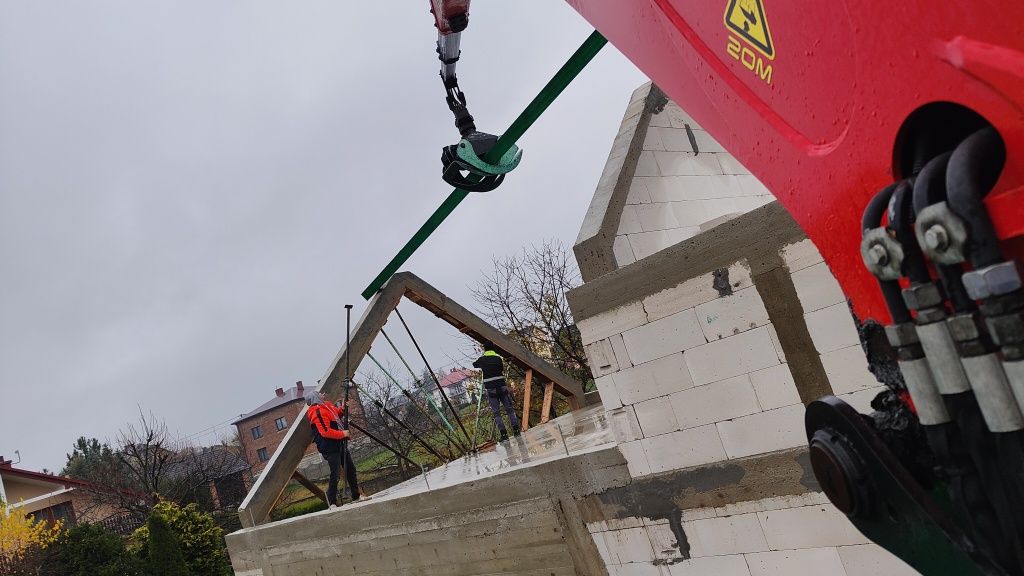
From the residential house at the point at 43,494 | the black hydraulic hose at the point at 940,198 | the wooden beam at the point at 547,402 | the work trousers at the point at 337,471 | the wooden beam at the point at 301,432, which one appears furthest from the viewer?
the residential house at the point at 43,494

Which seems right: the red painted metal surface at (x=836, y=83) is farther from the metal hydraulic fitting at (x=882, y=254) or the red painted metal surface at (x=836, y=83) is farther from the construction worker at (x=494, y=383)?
the construction worker at (x=494, y=383)

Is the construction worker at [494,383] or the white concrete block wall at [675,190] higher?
Answer: the white concrete block wall at [675,190]

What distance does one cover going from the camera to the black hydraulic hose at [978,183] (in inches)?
46.4

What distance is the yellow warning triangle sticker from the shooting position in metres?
1.58

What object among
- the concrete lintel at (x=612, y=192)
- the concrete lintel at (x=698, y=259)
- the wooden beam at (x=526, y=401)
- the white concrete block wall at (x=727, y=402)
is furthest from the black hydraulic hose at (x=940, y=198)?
the wooden beam at (x=526, y=401)

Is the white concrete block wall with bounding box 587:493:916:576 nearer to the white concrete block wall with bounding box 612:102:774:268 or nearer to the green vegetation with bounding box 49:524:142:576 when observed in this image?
the white concrete block wall with bounding box 612:102:774:268

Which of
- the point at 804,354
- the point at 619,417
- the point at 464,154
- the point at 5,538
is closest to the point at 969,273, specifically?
the point at 804,354

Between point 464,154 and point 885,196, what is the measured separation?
11.5 feet

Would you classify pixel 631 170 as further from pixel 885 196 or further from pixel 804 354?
pixel 885 196

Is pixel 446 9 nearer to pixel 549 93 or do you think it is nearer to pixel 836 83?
pixel 549 93

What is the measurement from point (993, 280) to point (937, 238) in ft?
0.38

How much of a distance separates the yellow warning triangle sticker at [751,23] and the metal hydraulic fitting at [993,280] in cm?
66

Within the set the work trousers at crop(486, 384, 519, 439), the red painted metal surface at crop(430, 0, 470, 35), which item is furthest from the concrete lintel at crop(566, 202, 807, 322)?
the work trousers at crop(486, 384, 519, 439)

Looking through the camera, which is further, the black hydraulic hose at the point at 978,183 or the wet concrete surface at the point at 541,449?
the wet concrete surface at the point at 541,449
